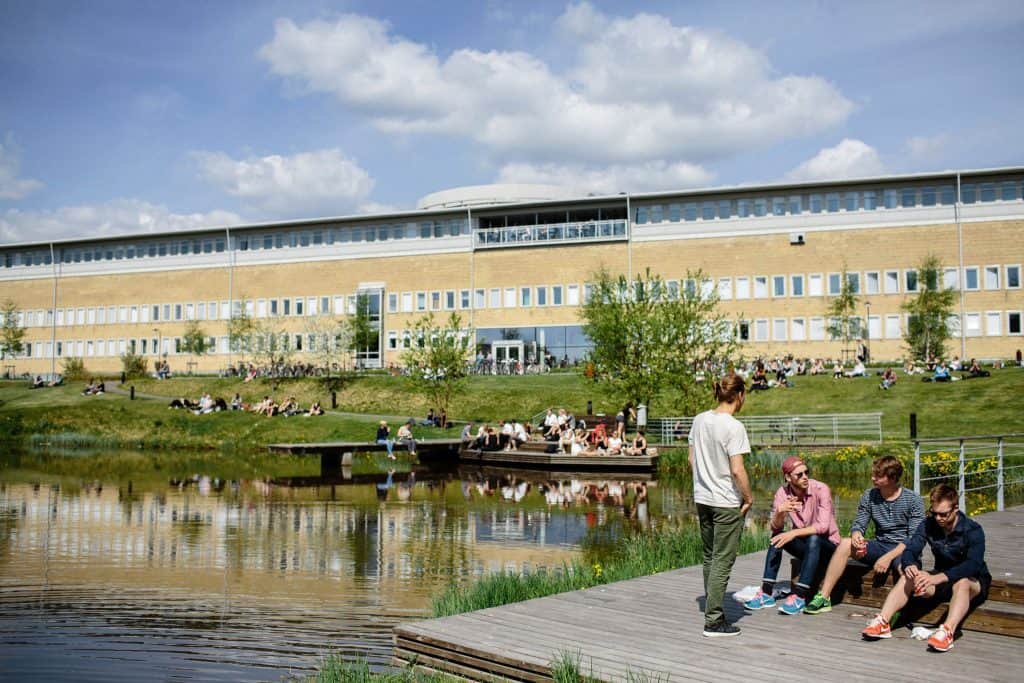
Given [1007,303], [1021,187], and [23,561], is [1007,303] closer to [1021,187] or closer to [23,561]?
[1021,187]

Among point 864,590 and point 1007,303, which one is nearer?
point 864,590

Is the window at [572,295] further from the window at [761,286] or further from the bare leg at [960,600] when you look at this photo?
the bare leg at [960,600]

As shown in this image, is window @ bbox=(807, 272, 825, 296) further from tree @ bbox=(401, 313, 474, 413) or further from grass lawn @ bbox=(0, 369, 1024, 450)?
tree @ bbox=(401, 313, 474, 413)

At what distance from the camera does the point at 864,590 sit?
313 inches

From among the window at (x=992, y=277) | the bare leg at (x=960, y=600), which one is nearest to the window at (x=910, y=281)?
the window at (x=992, y=277)

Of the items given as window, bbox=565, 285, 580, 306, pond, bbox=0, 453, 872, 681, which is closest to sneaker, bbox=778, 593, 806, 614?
pond, bbox=0, 453, 872, 681

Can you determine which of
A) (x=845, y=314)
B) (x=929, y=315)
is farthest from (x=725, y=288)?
(x=929, y=315)

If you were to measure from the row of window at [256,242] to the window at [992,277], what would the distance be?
31.5 metres

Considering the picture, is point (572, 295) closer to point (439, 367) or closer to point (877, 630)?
point (439, 367)

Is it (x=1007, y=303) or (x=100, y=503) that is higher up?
(x=1007, y=303)

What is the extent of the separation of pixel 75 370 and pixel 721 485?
67631 millimetres

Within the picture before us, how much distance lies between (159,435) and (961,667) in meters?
39.4

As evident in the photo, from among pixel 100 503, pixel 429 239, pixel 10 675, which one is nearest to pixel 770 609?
pixel 10 675

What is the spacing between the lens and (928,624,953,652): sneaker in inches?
259
